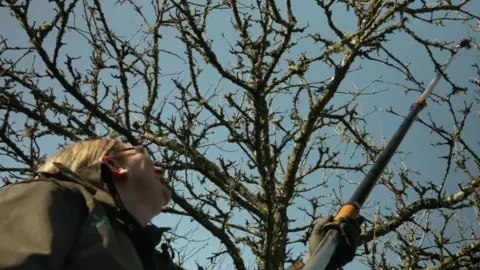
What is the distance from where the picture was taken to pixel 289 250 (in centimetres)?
451

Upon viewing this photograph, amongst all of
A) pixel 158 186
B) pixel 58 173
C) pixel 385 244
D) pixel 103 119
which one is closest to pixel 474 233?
pixel 385 244

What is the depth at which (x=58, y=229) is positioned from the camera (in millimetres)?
1498

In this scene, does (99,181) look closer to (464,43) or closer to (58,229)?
(58,229)

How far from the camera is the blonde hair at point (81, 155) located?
221 cm

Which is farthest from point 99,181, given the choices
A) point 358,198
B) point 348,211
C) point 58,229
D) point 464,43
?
point 464,43

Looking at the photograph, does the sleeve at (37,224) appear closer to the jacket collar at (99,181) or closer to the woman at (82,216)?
the woman at (82,216)

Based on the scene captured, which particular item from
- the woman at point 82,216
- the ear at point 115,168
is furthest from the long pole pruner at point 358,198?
the ear at point 115,168

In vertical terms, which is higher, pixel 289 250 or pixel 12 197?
pixel 289 250

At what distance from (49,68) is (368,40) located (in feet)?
8.94

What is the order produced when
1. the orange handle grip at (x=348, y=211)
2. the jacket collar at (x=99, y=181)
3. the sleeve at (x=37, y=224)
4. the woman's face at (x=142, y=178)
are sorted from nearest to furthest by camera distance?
the sleeve at (x=37, y=224)
the jacket collar at (x=99, y=181)
the woman's face at (x=142, y=178)
the orange handle grip at (x=348, y=211)

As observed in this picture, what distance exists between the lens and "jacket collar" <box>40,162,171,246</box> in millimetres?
1794

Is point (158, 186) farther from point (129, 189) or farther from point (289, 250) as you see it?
point (289, 250)

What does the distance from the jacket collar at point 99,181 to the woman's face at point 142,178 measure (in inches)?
7.2

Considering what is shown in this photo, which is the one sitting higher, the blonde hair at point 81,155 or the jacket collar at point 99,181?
the blonde hair at point 81,155
